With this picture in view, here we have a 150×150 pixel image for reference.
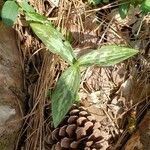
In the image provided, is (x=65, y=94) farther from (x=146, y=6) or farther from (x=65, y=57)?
(x=146, y=6)

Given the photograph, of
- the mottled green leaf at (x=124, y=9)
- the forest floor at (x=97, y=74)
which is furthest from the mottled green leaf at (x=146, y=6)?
the forest floor at (x=97, y=74)

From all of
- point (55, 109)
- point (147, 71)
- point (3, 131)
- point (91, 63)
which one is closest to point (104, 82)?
point (147, 71)

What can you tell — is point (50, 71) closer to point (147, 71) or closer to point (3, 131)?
point (3, 131)

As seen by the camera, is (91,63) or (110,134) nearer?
(91,63)

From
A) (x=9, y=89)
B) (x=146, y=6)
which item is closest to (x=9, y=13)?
(x=9, y=89)

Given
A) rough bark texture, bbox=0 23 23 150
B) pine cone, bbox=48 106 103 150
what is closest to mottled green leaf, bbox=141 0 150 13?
pine cone, bbox=48 106 103 150

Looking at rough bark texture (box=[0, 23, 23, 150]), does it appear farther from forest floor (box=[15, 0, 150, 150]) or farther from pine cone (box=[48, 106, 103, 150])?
pine cone (box=[48, 106, 103, 150])

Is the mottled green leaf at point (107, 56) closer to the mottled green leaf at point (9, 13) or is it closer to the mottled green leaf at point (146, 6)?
the mottled green leaf at point (146, 6)
